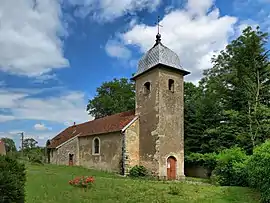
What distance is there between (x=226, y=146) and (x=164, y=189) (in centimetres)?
1489

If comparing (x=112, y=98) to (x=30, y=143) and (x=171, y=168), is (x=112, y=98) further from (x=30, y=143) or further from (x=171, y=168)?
(x=171, y=168)

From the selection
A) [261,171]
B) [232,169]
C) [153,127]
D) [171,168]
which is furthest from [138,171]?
[261,171]

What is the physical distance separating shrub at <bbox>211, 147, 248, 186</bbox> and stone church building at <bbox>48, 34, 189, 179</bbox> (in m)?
6.18

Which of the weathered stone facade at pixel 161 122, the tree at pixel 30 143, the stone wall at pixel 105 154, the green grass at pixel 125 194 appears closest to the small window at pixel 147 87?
the weathered stone facade at pixel 161 122

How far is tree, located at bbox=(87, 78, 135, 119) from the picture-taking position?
144ft

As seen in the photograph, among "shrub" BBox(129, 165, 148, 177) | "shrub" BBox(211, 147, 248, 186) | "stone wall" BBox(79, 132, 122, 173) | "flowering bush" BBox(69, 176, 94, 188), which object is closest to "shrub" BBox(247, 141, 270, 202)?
"shrub" BBox(211, 147, 248, 186)

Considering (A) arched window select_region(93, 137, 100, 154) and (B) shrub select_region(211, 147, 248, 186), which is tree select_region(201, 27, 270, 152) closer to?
(B) shrub select_region(211, 147, 248, 186)

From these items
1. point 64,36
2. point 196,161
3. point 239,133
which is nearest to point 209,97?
point 239,133

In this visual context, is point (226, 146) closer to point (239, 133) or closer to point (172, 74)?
point (239, 133)

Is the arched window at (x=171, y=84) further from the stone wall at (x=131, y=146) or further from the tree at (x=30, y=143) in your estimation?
the tree at (x=30, y=143)

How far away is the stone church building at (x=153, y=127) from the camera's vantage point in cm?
2173

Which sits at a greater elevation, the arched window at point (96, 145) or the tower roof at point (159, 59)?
the tower roof at point (159, 59)

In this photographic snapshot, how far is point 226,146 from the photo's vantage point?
88.5 feet

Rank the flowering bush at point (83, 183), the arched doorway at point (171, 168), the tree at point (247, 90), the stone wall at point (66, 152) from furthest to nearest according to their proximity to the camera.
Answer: the stone wall at point (66, 152), the tree at point (247, 90), the arched doorway at point (171, 168), the flowering bush at point (83, 183)
